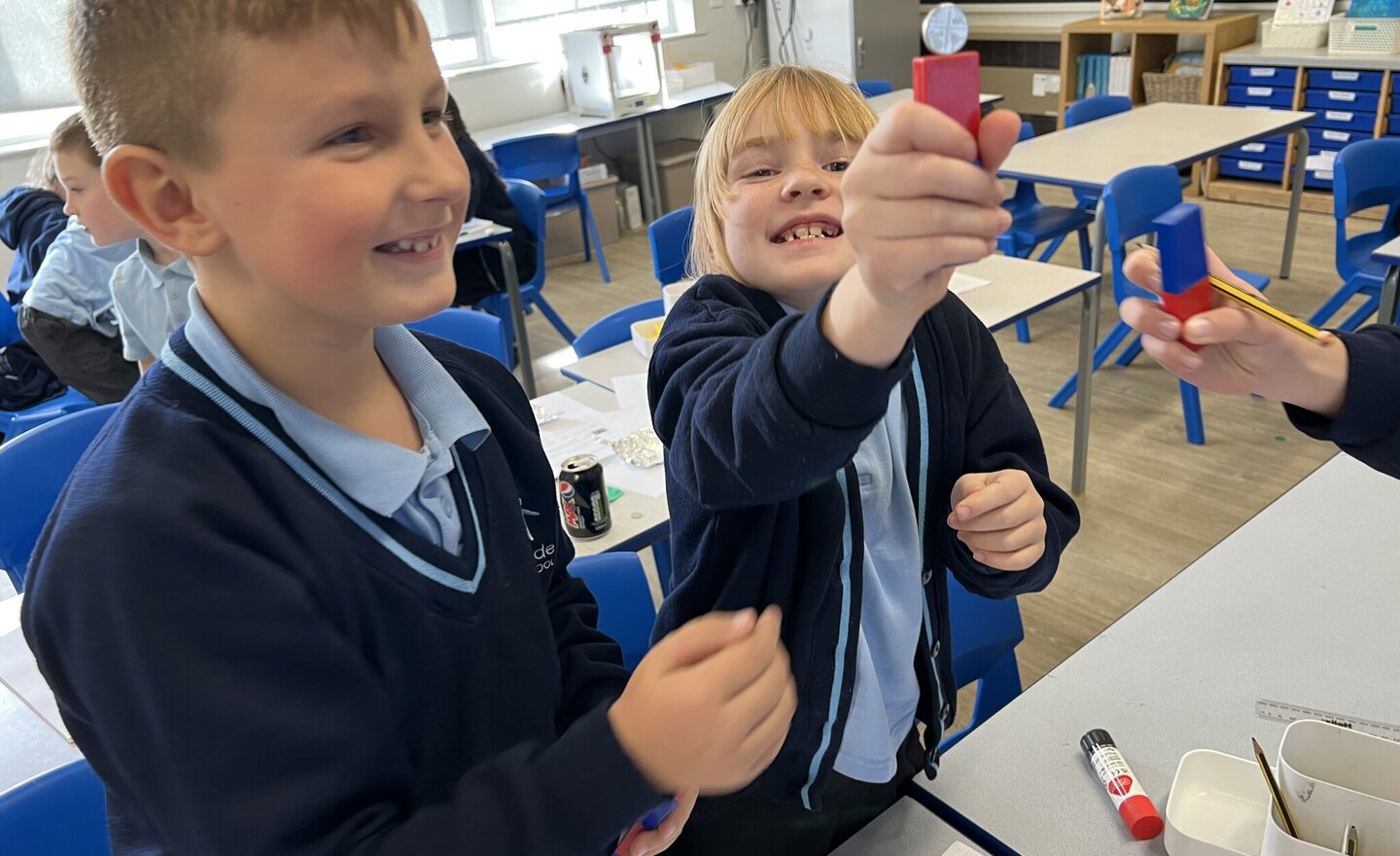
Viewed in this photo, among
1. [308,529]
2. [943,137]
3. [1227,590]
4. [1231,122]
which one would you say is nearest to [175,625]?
[308,529]

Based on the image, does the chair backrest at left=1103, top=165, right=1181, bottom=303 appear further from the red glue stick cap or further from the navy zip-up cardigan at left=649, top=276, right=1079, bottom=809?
the red glue stick cap

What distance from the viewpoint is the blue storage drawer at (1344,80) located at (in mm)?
4750

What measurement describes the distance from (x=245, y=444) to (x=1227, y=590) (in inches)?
44.5

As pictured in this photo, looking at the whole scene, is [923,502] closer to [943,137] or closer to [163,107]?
[943,137]

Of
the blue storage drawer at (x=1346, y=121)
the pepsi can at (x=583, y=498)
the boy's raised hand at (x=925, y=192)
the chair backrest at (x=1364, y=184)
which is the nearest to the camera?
the boy's raised hand at (x=925, y=192)

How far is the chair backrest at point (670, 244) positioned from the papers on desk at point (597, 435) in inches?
32.0

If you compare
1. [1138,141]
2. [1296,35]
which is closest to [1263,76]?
[1296,35]

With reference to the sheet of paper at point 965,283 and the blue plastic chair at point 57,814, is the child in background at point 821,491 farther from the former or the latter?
the sheet of paper at point 965,283

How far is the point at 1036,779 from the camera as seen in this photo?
973mm

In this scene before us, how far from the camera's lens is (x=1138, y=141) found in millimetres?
3752

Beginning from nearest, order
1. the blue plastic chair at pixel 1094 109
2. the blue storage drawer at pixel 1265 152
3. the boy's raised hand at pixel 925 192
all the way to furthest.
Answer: the boy's raised hand at pixel 925 192 → the blue plastic chair at pixel 1094 109 → the blue storage drawer at pixel 1265 152

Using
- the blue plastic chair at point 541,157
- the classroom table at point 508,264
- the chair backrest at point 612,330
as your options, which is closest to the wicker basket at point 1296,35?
the blue plastic chair at point 541,157

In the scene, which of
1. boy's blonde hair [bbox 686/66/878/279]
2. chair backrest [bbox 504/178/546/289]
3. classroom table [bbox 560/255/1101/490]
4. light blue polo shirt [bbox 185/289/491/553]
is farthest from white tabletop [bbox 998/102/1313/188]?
light blue polo shirt [bbox 185/289/491/553]

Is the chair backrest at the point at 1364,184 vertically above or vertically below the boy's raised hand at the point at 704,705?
below
